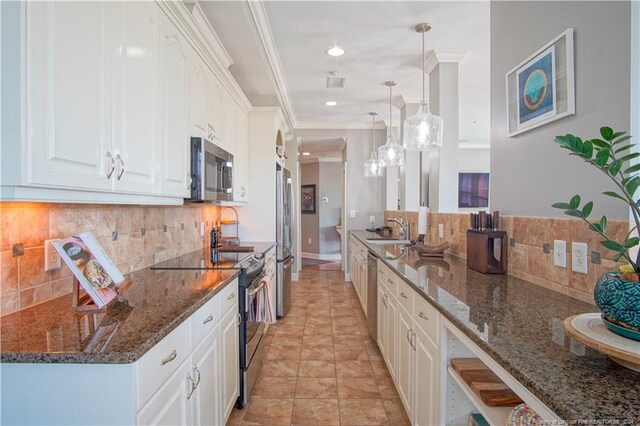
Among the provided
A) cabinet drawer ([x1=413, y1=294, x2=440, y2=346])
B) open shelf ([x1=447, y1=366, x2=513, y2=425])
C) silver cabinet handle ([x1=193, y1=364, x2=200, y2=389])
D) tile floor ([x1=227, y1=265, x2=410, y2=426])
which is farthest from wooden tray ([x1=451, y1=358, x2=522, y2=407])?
silver cabinet handle ([x1=193, y1=364, x2=200, y2=389])

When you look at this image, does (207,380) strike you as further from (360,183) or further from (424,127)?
(360,183)

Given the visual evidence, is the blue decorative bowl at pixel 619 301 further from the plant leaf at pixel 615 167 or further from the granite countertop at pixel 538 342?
the plant leaf at pixel 615 167

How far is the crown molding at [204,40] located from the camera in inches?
71.9

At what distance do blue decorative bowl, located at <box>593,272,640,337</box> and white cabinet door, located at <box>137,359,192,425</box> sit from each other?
51.6 inches

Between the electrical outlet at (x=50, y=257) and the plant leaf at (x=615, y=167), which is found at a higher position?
the plant leaf at (x=615, y=167)

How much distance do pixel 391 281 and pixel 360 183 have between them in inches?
148

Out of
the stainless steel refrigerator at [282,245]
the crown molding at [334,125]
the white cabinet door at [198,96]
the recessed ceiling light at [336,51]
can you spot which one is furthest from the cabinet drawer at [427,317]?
the crown molding at [334,125]

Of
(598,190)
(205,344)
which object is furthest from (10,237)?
(598,190)

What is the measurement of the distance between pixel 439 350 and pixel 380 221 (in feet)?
15.0

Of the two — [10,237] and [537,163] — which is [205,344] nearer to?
[10,237]

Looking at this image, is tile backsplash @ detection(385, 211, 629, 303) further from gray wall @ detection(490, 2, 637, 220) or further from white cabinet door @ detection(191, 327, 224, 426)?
white cabinet door @ detection(191, 327, 224, 426)

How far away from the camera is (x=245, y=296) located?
210 centimetres

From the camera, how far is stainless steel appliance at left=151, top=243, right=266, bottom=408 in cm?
209

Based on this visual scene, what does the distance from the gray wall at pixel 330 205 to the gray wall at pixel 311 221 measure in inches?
3.3
